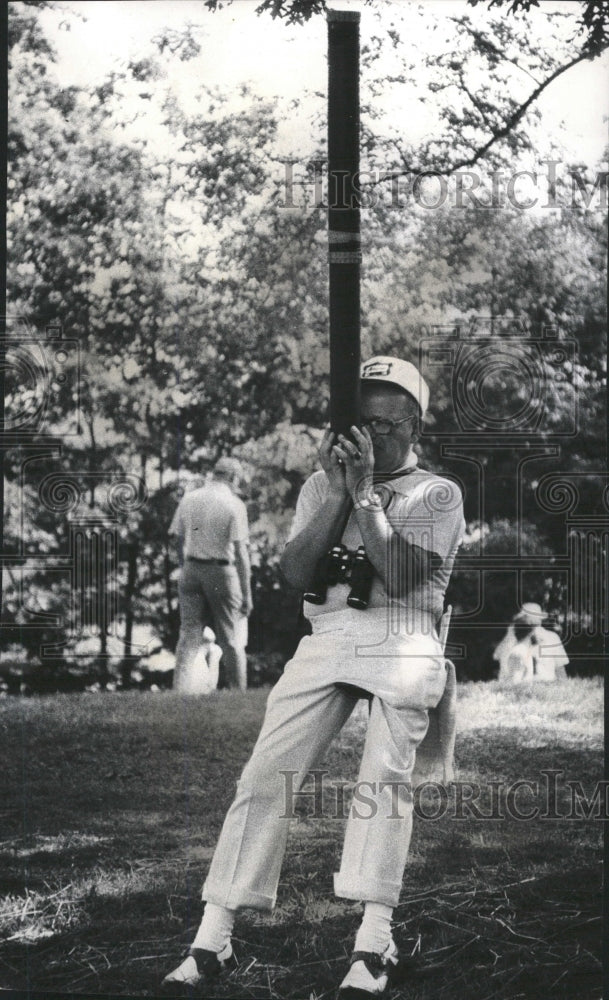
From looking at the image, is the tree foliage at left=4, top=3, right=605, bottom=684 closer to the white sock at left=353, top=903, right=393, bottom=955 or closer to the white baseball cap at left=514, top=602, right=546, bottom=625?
the white baseball cap at left=514, top=602, right=546, bottom=625

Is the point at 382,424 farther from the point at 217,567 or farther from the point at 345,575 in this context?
the point at 217,567

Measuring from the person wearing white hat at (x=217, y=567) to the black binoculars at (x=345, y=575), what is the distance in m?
0.84

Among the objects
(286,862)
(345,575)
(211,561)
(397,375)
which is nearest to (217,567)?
(211,561)

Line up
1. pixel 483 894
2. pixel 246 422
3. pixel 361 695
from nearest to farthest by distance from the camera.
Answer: pixel 361 695, pixel 483 894, pixel 246 422

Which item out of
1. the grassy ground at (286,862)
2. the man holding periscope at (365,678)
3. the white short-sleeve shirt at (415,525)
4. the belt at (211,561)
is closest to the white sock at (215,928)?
the man holding periscope at (365,678)

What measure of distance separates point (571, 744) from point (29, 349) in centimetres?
240

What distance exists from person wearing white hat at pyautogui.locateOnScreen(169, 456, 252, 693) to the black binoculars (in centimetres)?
84

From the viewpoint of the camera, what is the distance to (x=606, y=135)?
414cm

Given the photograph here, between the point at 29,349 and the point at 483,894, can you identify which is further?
the point at 29,349

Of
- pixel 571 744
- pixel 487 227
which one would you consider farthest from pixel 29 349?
pixel 571 744

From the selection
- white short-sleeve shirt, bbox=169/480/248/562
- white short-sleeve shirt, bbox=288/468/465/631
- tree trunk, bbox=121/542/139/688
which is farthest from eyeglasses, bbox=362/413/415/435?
tree trunk, bbox=121/542/139/688

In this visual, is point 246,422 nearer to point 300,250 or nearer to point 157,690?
point 300,250

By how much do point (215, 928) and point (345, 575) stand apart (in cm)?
110

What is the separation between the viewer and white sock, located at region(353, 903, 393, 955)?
11.4 ft
